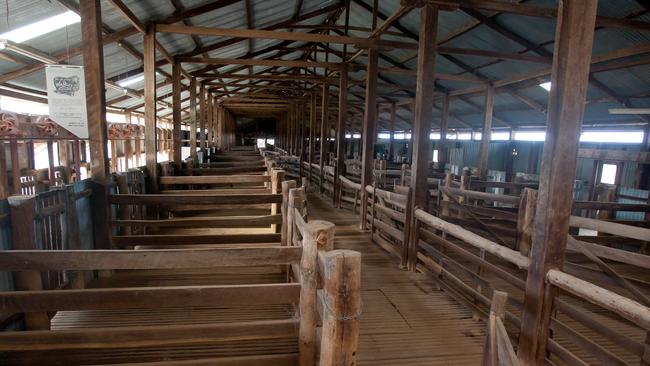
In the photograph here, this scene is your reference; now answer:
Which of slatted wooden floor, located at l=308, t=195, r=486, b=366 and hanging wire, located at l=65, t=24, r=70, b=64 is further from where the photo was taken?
hanging wire, located at l=65, t=24, r=70, b=64

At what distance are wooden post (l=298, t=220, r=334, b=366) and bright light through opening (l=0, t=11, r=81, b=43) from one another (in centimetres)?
713

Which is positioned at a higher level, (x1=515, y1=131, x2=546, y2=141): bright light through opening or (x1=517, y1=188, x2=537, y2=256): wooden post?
(x1=515, y1=131, x2=546, y2=141): bright light through opening

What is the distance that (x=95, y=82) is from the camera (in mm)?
4246

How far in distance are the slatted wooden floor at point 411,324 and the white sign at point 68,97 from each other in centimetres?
392

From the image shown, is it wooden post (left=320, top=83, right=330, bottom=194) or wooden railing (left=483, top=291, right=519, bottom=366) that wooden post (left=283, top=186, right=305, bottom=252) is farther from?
wooden post (left=320, top=83, right=330, bottom=194)

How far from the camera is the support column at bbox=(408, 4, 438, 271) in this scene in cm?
517

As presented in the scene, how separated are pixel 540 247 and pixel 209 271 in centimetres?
366

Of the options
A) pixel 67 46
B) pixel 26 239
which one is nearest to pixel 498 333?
pixel 26 239

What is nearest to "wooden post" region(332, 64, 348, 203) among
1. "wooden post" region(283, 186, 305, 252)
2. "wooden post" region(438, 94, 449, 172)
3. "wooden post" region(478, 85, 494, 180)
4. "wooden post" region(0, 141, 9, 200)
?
"wooden post" region(478, 85, 494, 180)

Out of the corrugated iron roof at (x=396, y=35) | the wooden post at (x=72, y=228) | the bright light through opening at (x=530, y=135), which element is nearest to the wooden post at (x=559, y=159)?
the wooden post at (x=72, y=228)

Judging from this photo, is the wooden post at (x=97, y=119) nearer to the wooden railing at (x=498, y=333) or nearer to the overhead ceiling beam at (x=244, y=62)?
the wooden railing at (x=498, y=333)

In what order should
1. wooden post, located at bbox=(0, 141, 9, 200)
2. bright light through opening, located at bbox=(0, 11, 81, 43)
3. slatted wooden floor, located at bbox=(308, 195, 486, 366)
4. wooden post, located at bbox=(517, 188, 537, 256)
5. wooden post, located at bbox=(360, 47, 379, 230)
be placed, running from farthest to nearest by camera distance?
wooden post, located at bbox=(360, 47, 379, 230)
wooden post, located at bbox=(0, 141, 9, 200)
bright light through opening, located at bbox=(0, 11, 81, 43)
wooden post, located at bbox=(517, 188, 537, 256)
slatted wooden floor, located at bbox=(308, 195, 486, 366)

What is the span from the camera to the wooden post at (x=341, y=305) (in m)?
1.83

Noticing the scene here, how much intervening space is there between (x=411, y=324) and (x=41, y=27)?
843cm
